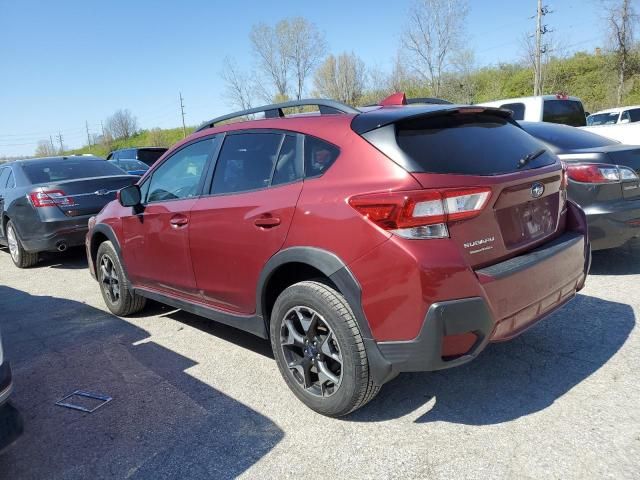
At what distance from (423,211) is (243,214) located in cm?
124

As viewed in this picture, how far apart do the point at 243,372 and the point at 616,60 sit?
2714 centimetres

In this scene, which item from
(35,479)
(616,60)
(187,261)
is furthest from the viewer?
(616,60)

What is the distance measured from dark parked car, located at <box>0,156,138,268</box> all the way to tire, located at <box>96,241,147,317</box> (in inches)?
83.6

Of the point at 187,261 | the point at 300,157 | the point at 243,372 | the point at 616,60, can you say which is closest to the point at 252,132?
the point at 300,157

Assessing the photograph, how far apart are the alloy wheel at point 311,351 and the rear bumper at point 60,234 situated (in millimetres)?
5014

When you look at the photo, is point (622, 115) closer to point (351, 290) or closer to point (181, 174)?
point (181, 174)

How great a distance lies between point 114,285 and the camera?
4.80 m

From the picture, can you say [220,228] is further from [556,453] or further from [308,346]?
[556,453]

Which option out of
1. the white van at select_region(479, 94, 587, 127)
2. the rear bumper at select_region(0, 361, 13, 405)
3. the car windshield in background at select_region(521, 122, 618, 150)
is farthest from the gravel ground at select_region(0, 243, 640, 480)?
the white van at select_region(479, 94, 587, 127)

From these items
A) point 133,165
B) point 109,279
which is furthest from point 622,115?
point 109,279

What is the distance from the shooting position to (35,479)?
2.43m

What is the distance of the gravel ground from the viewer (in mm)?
2330

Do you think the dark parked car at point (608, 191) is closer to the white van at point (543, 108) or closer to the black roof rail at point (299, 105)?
the black roof rail at point (299, 105)

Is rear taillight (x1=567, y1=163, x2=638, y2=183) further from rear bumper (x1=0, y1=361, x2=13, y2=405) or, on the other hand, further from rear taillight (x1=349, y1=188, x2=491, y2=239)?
rear bumper (x1=0, y1=361, x2=13, y2=405)
